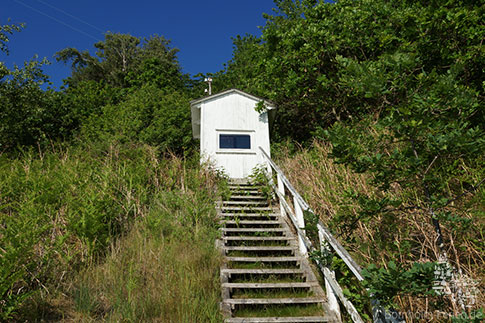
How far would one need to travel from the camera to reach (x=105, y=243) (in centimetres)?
554

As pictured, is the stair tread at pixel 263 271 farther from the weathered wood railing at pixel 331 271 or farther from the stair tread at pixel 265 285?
the weathered wood railing at pixel 331 271

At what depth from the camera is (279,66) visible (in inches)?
476

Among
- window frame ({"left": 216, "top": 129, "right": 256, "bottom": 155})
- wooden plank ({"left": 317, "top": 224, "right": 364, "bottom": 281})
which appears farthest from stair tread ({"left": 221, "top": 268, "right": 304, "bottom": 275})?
window frame ({"left": 216, "top": 129, "right": 256, "bottom": 155})

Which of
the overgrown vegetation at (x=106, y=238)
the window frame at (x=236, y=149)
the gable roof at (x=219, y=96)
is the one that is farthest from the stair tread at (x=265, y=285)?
the gable roof at (x=219, y=96)

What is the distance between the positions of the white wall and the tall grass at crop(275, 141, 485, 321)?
2.43 m

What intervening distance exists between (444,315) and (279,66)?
10455mm

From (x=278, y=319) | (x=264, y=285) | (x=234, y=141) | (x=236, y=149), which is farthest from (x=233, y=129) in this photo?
(x=278, y=319)

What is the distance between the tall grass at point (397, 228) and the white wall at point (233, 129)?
2.43m

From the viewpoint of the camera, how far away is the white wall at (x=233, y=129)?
9.98 m

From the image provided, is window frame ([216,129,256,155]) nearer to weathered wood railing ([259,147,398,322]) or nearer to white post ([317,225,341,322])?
weathered wood railing ([259,147,398,322])

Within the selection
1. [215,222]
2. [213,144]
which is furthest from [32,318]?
[213,144]

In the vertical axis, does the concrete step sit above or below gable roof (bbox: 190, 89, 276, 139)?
below

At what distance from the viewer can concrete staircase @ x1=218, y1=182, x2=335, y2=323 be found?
14.0ft

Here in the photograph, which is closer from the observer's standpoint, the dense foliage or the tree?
the dense foliage
